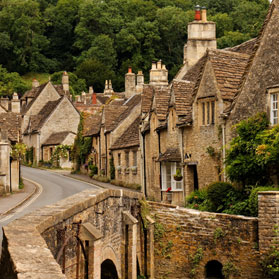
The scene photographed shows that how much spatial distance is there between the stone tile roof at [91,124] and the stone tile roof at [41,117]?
1565 cm

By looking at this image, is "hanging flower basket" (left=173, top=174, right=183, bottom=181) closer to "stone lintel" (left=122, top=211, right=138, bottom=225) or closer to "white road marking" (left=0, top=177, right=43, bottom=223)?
"white road marking" (left=0, top=177, right=43, bottom=223)

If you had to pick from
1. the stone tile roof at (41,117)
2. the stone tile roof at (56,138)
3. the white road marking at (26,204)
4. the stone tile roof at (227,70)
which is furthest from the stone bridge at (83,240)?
the stone tile roof at (41,117)

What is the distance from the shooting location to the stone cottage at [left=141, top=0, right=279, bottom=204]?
2558 centimetres

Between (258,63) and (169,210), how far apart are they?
6.72 meters

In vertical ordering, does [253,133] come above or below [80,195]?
above

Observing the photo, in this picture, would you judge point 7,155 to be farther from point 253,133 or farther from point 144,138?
point 253,133

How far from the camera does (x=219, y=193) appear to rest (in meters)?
25.3

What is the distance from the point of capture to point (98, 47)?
133375 millimetres

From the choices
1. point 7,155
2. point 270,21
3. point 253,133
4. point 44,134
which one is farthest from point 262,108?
point 44,134

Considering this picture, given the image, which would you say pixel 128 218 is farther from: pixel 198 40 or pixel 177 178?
pixel 198 40

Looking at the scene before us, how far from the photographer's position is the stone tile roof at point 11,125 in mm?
44406

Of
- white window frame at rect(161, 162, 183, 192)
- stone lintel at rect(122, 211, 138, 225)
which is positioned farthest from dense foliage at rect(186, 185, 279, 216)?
stone lintel at rect(122, 211, 138, 225)

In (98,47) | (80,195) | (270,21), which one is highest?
(98,47)

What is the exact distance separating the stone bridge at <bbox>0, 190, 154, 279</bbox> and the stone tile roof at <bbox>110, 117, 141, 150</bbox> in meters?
21.3
